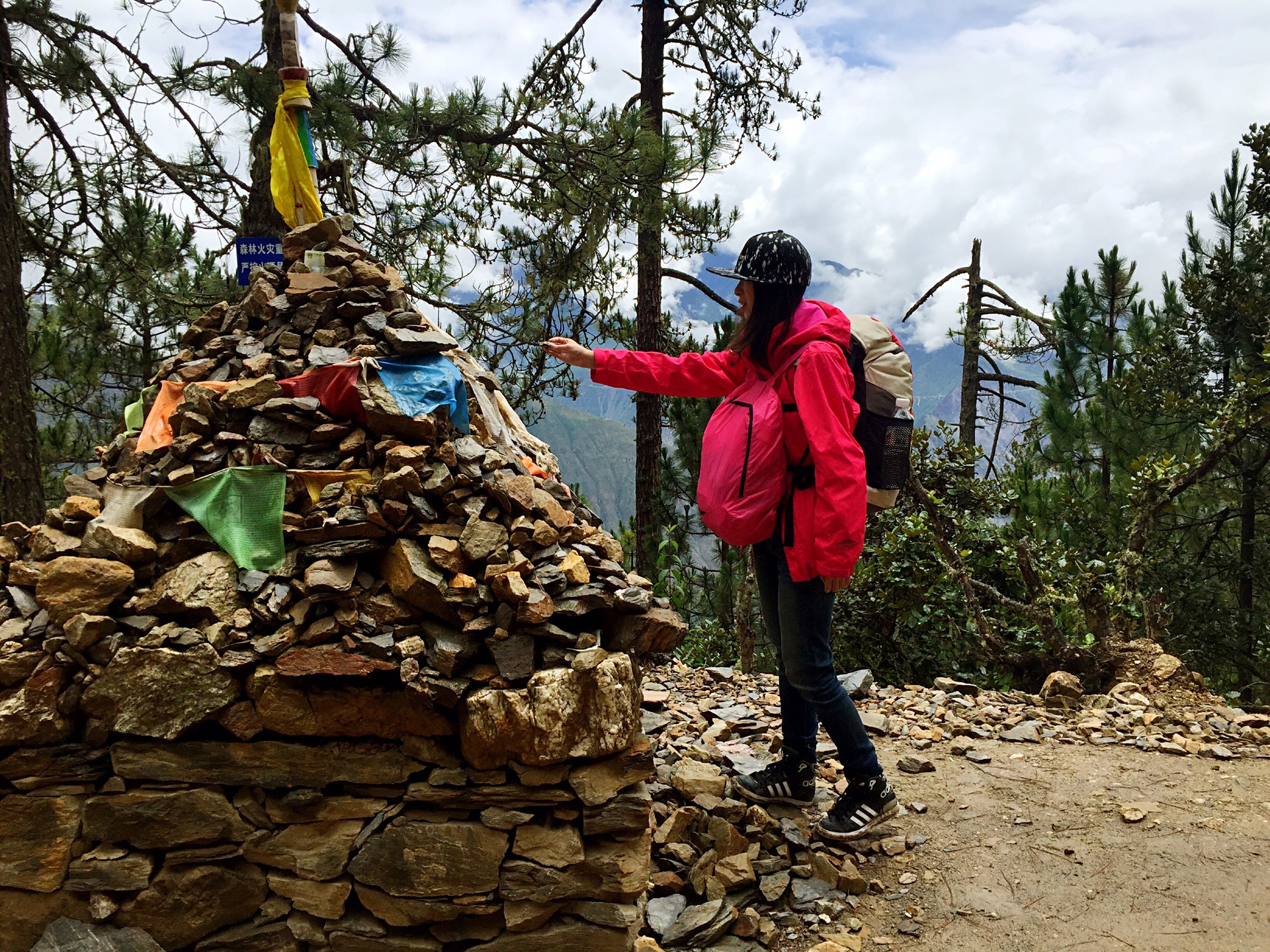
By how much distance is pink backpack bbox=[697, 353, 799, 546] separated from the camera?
3.15 meters

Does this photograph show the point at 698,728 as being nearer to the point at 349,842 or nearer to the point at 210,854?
the point at 349,842

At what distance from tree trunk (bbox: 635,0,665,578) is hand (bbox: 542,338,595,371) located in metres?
5.83

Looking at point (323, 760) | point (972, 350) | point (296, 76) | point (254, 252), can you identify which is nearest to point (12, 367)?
point (254, 252)

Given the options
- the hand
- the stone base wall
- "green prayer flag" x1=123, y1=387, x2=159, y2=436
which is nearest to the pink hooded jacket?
the hand

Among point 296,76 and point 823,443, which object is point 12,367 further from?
point 823,443

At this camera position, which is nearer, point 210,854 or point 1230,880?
point 210,854

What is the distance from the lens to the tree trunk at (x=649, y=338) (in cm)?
947

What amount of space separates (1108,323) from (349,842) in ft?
47.9

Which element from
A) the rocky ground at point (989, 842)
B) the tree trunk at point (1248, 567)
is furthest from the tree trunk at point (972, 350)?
the rocky ground at point (989, 842)

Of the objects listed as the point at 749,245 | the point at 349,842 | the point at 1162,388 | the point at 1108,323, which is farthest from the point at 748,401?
the point at 1108,323

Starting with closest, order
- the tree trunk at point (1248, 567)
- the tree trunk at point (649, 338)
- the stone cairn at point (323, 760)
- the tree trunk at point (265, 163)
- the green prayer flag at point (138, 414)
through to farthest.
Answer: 1. the stone cairn at point (323, 760)
2. the green prayer flag at point (138, 414)
3. the tree trunk at point (265, 163)
4. the tree trunk at point (649, 338)
5. the tree trunk at point (1248, 567)

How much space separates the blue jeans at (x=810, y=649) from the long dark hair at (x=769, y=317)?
0.75 m

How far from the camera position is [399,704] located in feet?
9.29

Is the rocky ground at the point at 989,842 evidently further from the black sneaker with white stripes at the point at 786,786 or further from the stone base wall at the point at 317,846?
the stone base wall at the point at 317,846
